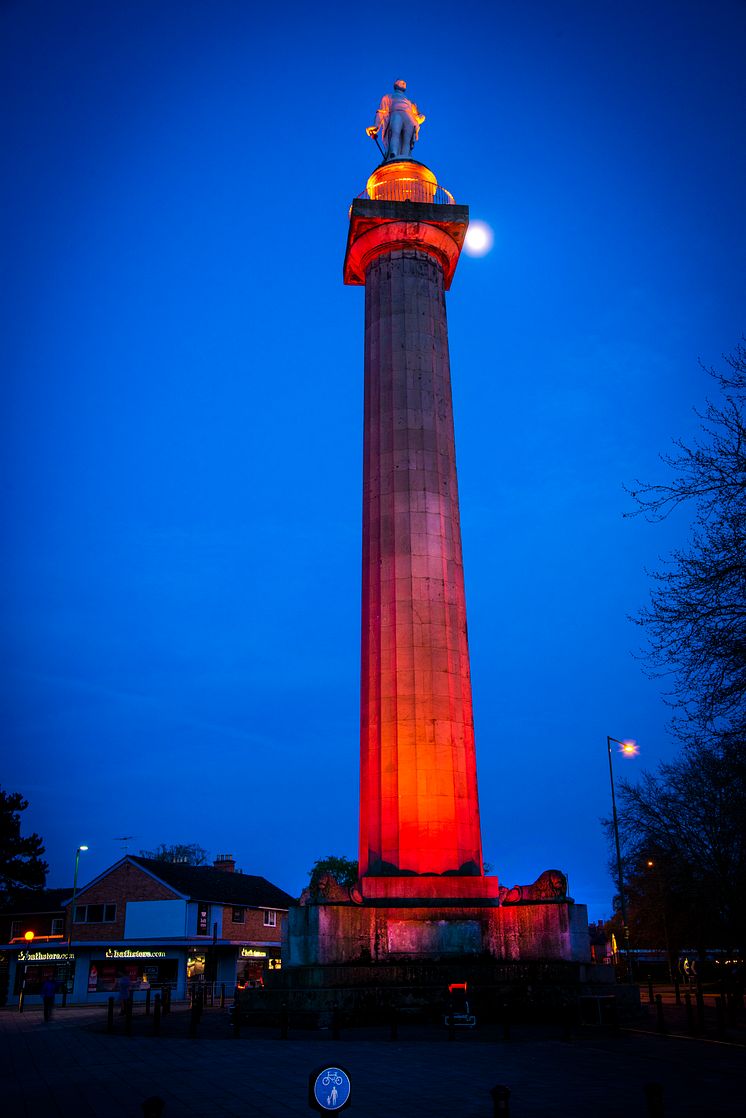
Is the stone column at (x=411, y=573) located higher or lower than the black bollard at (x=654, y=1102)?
higher

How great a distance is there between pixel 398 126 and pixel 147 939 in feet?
150

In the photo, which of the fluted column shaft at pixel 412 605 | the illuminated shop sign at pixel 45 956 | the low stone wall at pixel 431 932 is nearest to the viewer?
the low stone wall at pixel 431 932

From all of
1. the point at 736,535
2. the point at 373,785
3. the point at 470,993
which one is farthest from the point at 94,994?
the point at 736,535

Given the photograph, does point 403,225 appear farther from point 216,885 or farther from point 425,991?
point 216,885

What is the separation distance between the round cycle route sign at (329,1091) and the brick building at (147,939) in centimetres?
4815

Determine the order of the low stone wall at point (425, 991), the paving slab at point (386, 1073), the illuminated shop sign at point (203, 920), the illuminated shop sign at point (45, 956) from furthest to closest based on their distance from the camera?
the illuminated shop sign at point (45, 956) → the illuminated shop sign at point (203, 920) → the low stone wall at point (425, 991) → the paving slab at point (386, 1073)

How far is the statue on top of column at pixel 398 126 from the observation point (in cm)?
3700

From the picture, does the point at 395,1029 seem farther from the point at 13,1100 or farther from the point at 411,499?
the point at 411,499

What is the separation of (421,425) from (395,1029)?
18.7m

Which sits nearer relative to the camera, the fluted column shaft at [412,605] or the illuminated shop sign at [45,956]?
the fluted column shaft at [412,605]

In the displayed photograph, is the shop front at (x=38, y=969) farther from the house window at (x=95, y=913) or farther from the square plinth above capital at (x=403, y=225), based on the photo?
the square plinth above capital at (x=403, y=225)

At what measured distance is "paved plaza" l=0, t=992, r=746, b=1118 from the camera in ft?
36.8

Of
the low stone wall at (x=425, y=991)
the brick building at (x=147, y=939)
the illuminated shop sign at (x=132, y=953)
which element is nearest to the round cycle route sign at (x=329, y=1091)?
the low stone wall at (x=425, y=991)

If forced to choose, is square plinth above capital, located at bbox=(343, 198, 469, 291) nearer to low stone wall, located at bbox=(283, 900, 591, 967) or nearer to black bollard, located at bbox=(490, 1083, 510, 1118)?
low stone wall, located at bbox=(283, 900, 591, 967)
